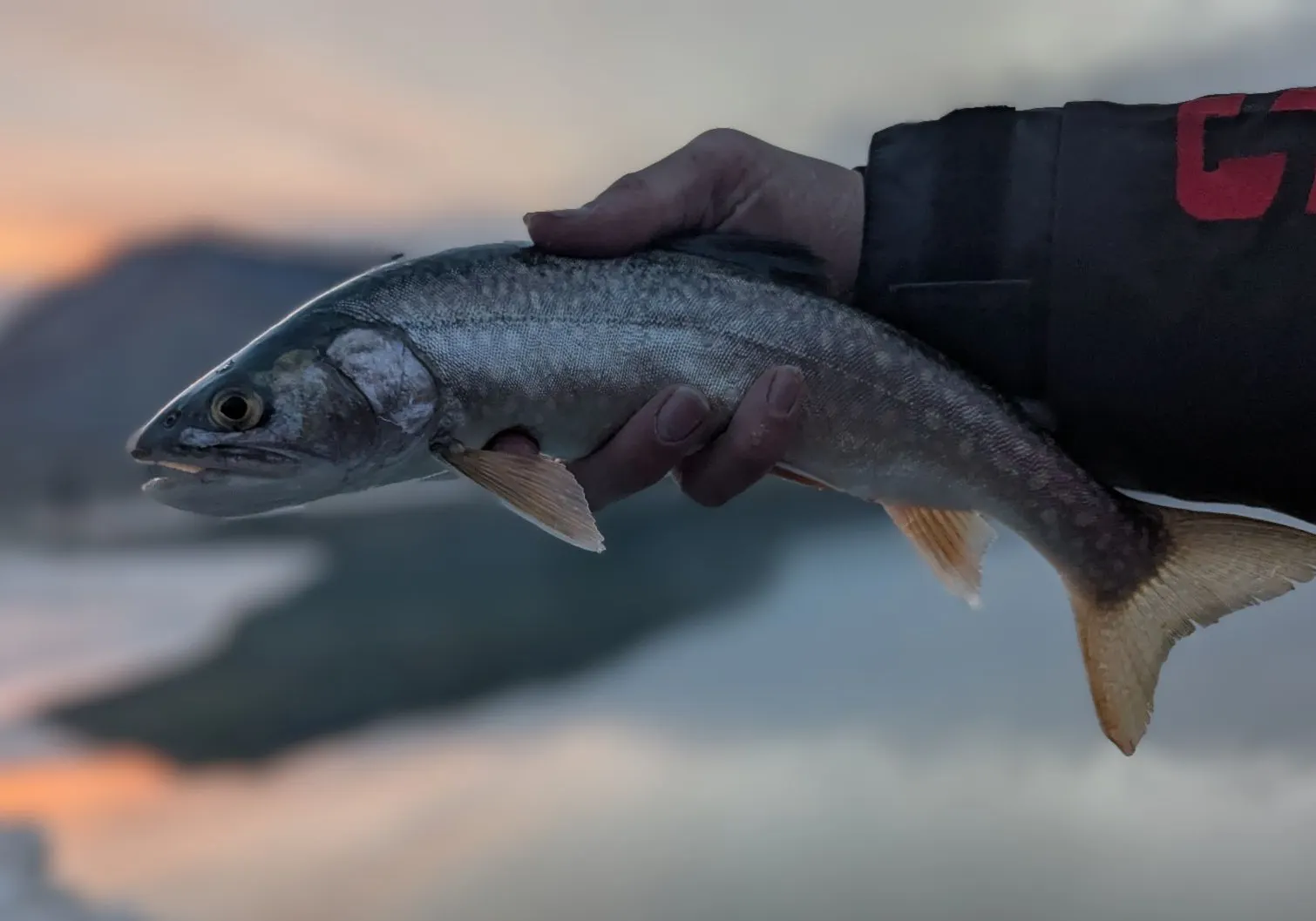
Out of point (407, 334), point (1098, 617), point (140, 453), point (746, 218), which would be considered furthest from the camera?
point (746, 218)

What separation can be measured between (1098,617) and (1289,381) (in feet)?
1.69

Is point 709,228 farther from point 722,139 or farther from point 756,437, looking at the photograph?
point 756,437

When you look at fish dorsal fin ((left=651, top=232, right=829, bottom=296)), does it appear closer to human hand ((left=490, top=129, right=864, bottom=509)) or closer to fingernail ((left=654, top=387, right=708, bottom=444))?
human hand ((left=490, top=129, right=864, bottom=509))

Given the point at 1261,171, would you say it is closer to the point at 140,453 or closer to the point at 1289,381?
the point at 1289,381

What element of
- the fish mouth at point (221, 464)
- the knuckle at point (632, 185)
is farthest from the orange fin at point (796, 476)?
the fish mouth at point (221, 464)

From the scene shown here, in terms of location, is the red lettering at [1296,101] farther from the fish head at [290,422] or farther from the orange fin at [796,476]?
the fish head at [290,422]

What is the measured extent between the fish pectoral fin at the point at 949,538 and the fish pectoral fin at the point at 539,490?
66cm

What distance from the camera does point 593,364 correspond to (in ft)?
5.20

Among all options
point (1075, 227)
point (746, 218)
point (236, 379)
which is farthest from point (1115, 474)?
point (236, 379)

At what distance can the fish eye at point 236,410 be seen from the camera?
1447 millimetres

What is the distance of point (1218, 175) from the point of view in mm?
1548

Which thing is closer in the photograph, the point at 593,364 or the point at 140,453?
the point at 140,453

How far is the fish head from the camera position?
4.74ft

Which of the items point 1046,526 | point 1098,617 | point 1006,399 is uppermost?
point 1006,399
